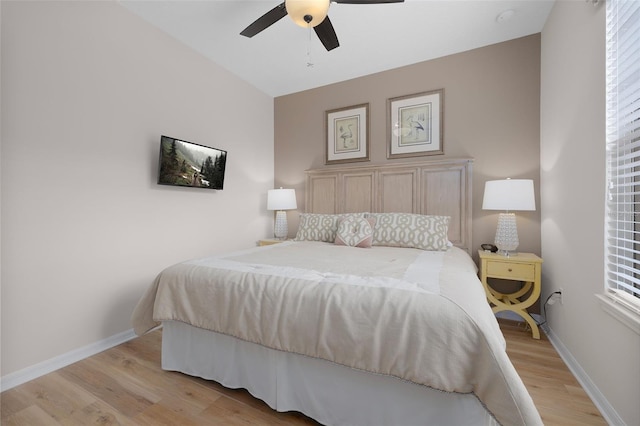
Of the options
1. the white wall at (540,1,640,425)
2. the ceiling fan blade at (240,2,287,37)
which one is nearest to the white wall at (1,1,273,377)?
the ceiling fan blade at (240,2,287,37)

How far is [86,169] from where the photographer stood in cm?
204

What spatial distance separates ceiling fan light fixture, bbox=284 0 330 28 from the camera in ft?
5.49

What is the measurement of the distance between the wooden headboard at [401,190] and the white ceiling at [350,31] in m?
1.24

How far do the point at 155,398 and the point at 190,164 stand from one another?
6.69 feet

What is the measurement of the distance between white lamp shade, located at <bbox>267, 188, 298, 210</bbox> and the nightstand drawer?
7.92 ft

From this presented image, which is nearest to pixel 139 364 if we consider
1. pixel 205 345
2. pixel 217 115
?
pixel 205 345

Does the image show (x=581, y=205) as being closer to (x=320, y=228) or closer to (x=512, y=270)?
(x=512, y=270)

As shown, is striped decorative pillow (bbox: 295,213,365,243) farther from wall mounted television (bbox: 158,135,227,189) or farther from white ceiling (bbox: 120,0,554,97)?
white ceiling (bbox: 120,0,554,97)

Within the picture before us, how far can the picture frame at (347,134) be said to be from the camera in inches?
138

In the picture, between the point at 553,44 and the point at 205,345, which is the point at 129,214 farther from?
the point at 553,44

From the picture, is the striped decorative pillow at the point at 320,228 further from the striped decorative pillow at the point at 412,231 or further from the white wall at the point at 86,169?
the white wall at the point at 86,169

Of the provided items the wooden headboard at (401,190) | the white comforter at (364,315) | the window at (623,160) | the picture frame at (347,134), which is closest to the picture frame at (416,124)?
the wooden headboard at (401,190)

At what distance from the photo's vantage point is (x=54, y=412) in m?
1.46

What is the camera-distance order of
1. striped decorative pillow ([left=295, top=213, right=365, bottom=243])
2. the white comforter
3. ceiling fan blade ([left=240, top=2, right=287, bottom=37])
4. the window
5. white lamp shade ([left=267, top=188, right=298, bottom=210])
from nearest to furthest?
the white comforter, the window, ceiling fan blade ([left=240, top=2, right=287, bottom=37]), striped decorative pillow ([left=295, top=213, right=365, bottom=243]), white lamp shade ([left=267, top=188, right=298, bottom=210])
